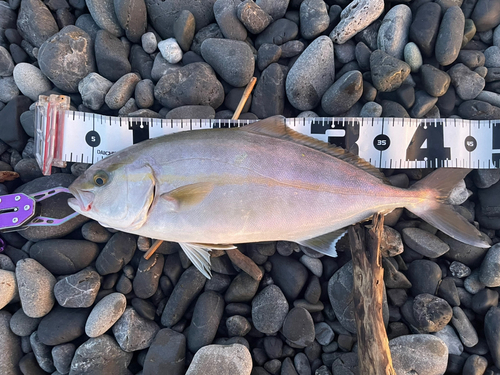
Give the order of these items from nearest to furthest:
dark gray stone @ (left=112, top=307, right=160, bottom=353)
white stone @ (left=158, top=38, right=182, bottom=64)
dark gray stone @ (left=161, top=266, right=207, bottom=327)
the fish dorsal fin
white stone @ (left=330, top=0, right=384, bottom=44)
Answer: the fish dorsal fin, dark gray stone @ (left=112, top=307, right=160, bottom=353), dark gray stone @ (left=161, top=266, right=207, bottom=327), white stone @ (left=330, top=0, right=384, bottom=44), white stone @ (left=158, top=38, right=182, bottom=64)

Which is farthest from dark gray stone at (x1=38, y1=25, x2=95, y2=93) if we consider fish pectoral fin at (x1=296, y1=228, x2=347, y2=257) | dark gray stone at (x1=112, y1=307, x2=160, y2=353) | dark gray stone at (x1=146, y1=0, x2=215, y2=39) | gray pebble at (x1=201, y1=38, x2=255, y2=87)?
fish pectoral fin at (x1=296, y1=228, x2=347, y2=257)

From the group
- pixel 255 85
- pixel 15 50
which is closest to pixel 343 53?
pixel 255 85

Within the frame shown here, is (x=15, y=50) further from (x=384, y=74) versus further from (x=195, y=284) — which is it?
(x=384, y=74)

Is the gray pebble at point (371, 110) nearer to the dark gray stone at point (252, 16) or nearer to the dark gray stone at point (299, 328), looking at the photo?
the dark gray stone at point (252, 16)

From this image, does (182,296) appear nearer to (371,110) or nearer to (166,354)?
(166,354)

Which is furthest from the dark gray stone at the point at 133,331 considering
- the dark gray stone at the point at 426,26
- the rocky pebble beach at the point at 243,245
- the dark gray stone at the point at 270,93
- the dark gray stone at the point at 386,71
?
the dark gray stone at the point at 426,26

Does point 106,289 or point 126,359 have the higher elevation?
point 106,289

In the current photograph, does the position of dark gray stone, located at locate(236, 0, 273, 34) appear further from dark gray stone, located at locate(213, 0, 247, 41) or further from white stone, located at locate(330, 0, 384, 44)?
white stone, located at locate(330, 0, 384, 44)
